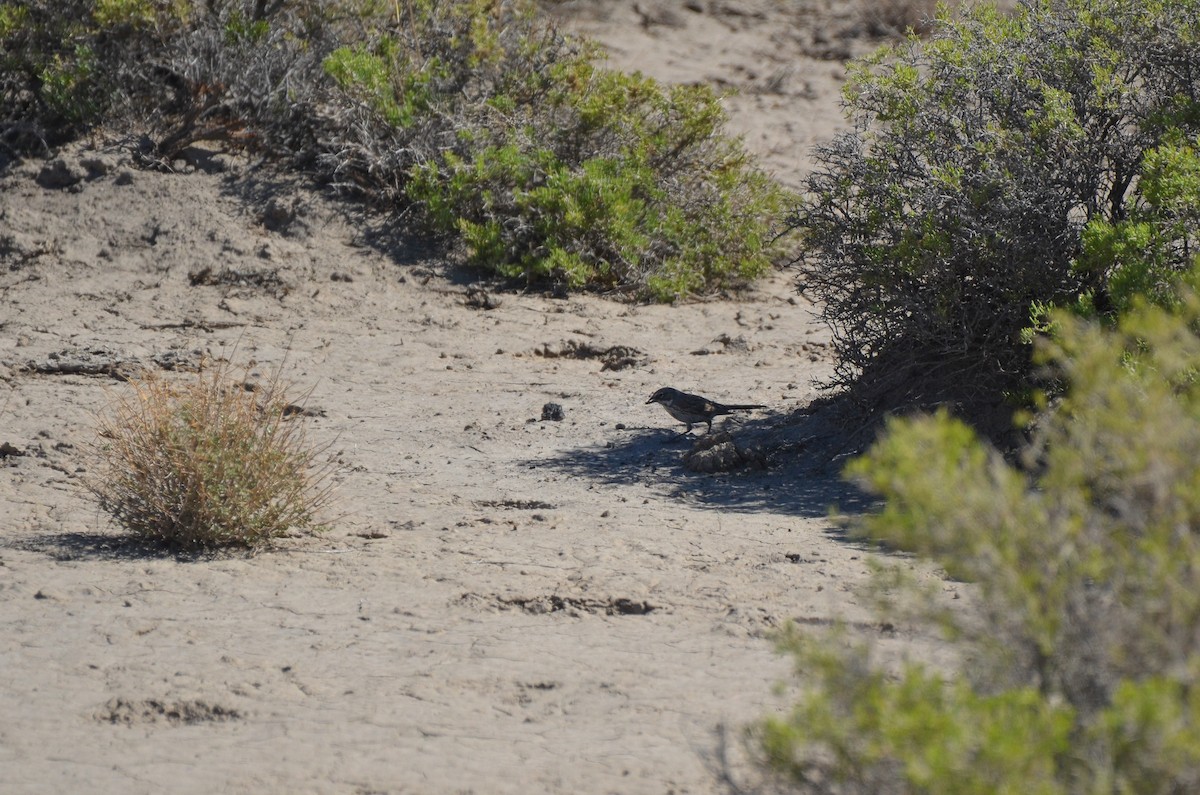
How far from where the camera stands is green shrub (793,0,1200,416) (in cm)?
604

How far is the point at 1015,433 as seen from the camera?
6.31 m

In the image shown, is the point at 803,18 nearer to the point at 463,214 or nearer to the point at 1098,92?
the point at 463,214

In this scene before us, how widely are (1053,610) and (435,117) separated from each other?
357 inches

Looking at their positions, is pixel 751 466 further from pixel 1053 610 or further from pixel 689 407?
pixel 1053 610

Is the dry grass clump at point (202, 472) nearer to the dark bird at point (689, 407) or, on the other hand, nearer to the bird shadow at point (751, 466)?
the bird shadow at point (751, 466)

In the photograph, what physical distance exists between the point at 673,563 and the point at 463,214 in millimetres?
5715

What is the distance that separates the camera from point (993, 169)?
6027mm

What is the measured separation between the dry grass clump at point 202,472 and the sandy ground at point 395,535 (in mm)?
141

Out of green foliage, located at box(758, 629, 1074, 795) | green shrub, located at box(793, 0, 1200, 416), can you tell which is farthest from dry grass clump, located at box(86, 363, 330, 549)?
green foliage, located at box(758, 629, 1074, 795)

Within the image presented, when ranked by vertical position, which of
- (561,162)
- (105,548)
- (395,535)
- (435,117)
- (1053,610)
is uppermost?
(435,117)

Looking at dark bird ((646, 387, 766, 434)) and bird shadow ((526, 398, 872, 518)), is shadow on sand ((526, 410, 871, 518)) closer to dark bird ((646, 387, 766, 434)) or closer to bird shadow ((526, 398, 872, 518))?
bird shadow ((526, 398, 872, 518))

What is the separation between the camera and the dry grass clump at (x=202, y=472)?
Answer: 203 inches

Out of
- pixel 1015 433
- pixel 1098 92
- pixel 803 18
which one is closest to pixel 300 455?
pixel 1015 433

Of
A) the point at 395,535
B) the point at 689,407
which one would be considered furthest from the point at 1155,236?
the point at 395,535
